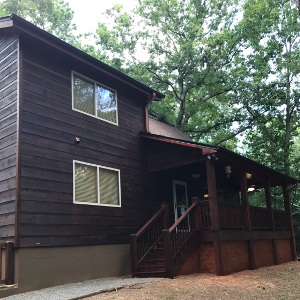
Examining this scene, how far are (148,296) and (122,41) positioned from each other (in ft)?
64.4

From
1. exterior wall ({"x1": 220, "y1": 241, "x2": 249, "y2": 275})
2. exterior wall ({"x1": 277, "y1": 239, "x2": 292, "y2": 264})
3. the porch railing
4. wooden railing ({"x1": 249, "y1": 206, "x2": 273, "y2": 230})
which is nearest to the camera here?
exterior wall ({"x1": 220, "y1": 241, "x2": 249, "y2": 275})

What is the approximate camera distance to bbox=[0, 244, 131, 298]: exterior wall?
702cm

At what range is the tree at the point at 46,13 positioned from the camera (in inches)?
1008

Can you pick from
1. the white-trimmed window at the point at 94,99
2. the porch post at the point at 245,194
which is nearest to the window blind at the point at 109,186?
the white-trimmed window at the point at 94,99

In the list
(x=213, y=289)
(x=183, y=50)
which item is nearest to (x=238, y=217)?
(x=213, y=289)

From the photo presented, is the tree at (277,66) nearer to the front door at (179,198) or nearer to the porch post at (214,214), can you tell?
the front door at (179,198)

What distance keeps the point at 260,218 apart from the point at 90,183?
6655 millimetres

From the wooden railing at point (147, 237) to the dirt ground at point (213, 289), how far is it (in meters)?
1.31

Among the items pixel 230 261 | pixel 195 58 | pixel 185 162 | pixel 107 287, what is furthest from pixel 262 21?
pixel 107 287

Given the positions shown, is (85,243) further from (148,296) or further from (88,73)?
(88,73)

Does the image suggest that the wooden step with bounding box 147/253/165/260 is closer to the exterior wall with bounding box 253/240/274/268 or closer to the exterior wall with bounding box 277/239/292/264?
the exterior wall with bounding box 253/240/274/268

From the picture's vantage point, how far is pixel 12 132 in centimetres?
775

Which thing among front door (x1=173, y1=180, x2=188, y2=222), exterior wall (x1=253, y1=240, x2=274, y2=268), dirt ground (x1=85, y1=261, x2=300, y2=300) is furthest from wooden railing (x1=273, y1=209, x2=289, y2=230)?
dirt ground (x1=85, y1=261, x2=300, y2=300)

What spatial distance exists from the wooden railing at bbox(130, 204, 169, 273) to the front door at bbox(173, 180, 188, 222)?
1.78 metres
